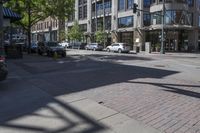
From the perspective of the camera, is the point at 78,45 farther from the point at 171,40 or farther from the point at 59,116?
the point at 59,116

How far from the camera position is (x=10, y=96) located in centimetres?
905

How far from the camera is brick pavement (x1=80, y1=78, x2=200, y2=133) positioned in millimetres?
6166

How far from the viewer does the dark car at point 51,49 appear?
30.4 meters

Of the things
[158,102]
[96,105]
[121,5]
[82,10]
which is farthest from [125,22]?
[96,105]

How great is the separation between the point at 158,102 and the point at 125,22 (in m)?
50.7

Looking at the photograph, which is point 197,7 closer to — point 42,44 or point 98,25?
point 98,25

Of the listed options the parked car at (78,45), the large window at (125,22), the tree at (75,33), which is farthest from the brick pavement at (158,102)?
the tree at (75,33)

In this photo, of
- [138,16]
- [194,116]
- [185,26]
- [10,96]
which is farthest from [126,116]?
[138,16]

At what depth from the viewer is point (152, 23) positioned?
5038 cm

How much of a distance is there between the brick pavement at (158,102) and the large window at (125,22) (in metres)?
45.7

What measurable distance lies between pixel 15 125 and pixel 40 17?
33226 mm

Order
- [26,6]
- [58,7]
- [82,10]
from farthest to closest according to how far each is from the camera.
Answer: [82,10] < [26,6] < [58,7]

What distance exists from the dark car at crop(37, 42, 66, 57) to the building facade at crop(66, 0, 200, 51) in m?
16.1

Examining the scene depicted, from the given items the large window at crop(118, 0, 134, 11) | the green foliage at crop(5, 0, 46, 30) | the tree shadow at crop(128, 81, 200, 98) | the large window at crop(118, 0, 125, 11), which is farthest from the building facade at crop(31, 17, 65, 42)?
the tree shadow at crop(128, 81, 200, 98)
